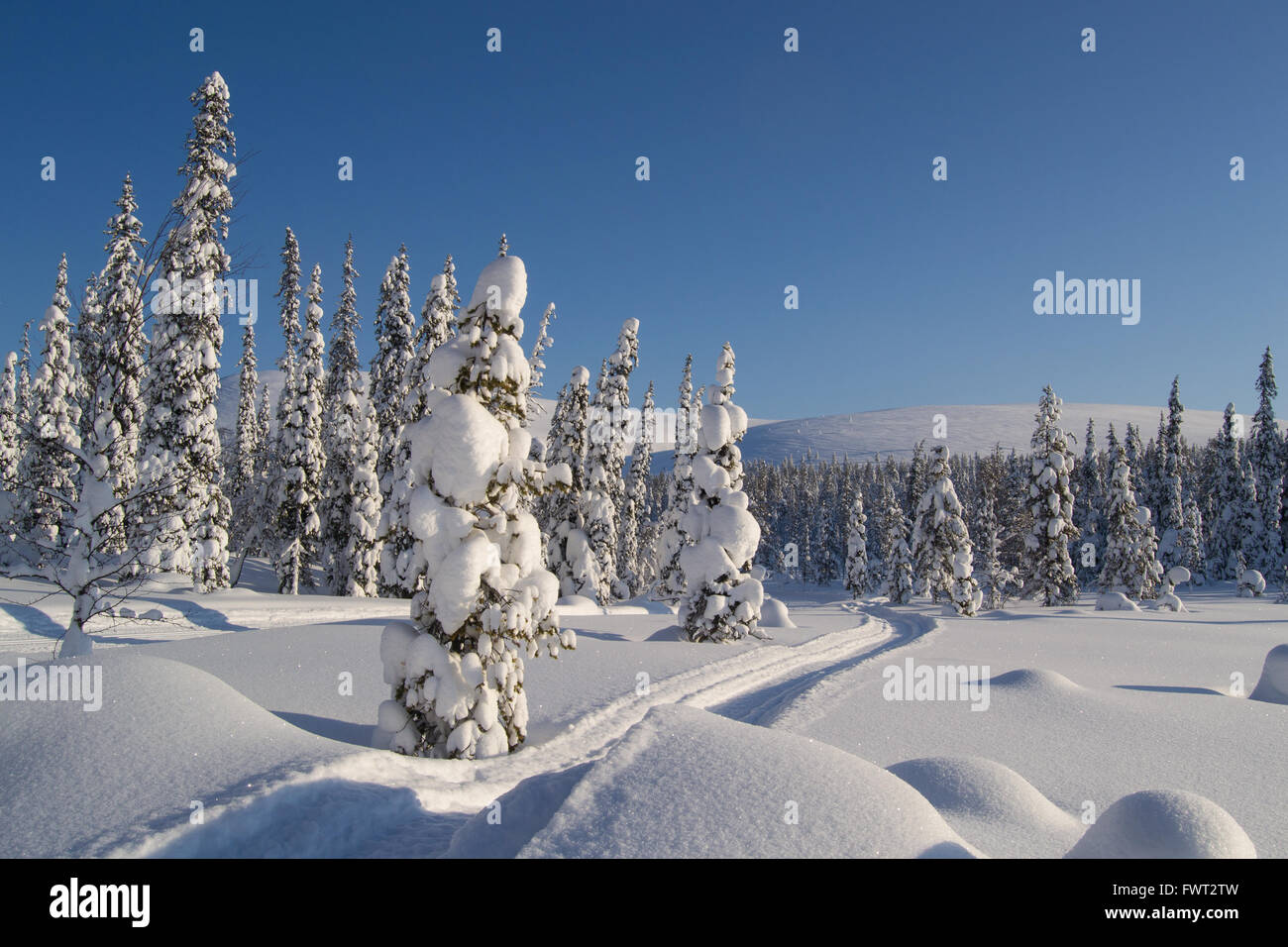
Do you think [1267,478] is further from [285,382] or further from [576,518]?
[285,382]

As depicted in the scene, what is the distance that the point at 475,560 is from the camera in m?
8.09

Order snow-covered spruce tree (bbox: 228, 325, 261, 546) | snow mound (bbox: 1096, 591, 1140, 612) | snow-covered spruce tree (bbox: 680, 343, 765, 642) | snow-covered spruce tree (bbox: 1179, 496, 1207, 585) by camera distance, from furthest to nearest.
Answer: snow-covered spruce tree (bbox: 1179, 496, 1207, 585) < snow-covered spruce tree (bbox: 228, 325, 261, 546) < snow mound (bbox: 1096, 591, 1140, 612) < snow-covered spruce tree (bbox: 680, 343, 765, 642)

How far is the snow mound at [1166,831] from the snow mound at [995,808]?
1.26m

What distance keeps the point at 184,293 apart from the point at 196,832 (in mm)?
20355

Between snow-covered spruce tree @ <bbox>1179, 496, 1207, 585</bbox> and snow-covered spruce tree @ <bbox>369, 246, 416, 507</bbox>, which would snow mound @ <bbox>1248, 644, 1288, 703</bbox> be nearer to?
snow-covered spruce tree @ <bbox>369, 246, 416, 507</bbox>

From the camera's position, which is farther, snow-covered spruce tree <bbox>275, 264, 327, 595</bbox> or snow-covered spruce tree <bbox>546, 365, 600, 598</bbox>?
snow-covered spruce tree <bbox>546, 365, 600, 598</bbox>

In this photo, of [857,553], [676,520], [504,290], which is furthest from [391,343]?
[857,553]

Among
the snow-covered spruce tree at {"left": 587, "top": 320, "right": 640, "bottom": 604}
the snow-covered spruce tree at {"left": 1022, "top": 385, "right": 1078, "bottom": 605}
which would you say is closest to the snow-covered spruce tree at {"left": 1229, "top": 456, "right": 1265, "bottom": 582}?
the snow-covered spruce tree at {"left": 1022, "top": 385, "right": 1078, "bottom": 605}

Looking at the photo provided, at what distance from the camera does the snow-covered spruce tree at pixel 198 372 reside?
2089 centimetres

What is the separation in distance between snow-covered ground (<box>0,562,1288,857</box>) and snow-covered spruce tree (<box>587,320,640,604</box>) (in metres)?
19.9

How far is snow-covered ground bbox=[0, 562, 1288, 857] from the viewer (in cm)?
420

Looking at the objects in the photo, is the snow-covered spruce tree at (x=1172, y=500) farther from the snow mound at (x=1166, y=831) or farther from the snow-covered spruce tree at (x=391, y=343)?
the snow mound at (x=1166, y=831)

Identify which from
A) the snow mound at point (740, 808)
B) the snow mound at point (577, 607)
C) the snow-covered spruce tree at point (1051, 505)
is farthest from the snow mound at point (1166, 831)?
the snow-covered spruce tree at point (1051, 505)

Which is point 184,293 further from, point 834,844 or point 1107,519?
point 1107,519
